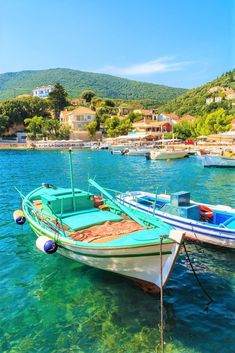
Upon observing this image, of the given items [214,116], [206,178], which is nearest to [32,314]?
[206,178]

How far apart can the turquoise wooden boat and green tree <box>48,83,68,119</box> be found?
115m

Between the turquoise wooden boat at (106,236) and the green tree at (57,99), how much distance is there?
115m

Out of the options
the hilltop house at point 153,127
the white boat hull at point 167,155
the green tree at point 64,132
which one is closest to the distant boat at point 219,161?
the white boat hull at point 167,155

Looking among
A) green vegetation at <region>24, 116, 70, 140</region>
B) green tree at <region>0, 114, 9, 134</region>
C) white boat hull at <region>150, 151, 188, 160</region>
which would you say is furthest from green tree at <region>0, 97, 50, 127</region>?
white boat hull at <region>150, 151, 188, 160</region>

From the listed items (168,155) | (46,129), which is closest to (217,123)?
(168,155)

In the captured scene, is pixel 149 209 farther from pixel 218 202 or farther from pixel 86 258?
pixel 218 202

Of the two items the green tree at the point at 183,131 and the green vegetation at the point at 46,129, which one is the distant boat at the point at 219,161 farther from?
the green vegetation at the point at 46,129

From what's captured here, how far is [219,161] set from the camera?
141ft

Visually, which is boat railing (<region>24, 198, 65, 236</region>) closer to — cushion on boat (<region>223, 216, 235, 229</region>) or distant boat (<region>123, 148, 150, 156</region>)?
cushion on boat (<region>223, 216, 235, 229</region>)

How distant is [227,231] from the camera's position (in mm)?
12461

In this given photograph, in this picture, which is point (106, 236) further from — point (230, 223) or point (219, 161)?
point (219, 161)

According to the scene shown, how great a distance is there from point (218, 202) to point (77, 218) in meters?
12.9

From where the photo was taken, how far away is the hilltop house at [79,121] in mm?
110925

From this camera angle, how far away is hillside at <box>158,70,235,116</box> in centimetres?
13138
